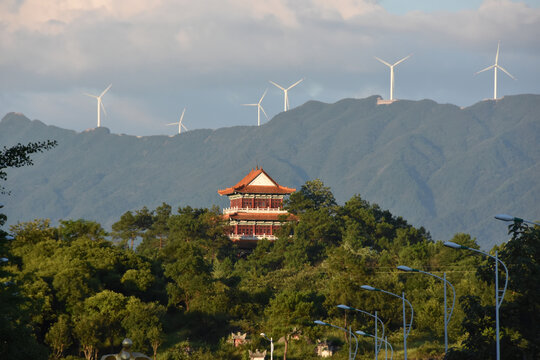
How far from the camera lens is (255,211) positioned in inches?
5807

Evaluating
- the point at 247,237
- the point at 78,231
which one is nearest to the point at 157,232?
the point at 247,237

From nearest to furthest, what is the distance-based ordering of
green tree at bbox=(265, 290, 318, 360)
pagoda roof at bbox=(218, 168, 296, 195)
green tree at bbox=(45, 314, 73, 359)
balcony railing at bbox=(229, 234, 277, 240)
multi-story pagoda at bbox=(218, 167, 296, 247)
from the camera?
1. green tree at bbox=(45, 314, 73, 359)
2. green tree at bbox=(265, 290, 318, 360)
3. balcony railing at bbox=(229, 234, 277, 240)
4. multi-story pagoda at bbox=(218, 167, 296, 247)
5. pagoda roof at bbox=(218, 168, 296, 195)

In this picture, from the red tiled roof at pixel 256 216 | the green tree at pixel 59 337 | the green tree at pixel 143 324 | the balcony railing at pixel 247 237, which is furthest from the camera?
the balcony railing at pixel 247 237

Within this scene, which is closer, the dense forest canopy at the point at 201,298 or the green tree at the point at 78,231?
the dense forest canopy at the point at 201,298

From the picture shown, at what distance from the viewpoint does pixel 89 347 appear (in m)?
85.9

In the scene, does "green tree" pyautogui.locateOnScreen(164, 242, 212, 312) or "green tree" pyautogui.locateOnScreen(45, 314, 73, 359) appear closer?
"green tree" pyautogui.locateOnScreen(45, 314, 73, 359)

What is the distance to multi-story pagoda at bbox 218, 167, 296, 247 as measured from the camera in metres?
145

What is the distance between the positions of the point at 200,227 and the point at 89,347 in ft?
176

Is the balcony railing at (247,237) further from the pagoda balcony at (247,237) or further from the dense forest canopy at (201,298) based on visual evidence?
the dense forest canopy at (201,298)

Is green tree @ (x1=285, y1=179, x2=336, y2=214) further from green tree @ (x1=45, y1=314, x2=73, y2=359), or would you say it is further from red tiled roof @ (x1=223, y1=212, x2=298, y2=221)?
green tree @ (x1=45, y1=314, x2=73, y2=359)

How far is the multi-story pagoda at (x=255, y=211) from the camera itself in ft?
475

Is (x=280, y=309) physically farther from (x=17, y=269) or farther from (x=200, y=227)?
(x=200, y=227)

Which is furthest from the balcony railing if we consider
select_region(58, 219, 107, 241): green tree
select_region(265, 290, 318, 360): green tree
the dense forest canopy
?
select_region(265, 290, 318, 360): green tree

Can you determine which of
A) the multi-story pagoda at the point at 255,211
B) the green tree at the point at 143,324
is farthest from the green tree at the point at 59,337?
the multi-story pagoda at the point at 255,211
